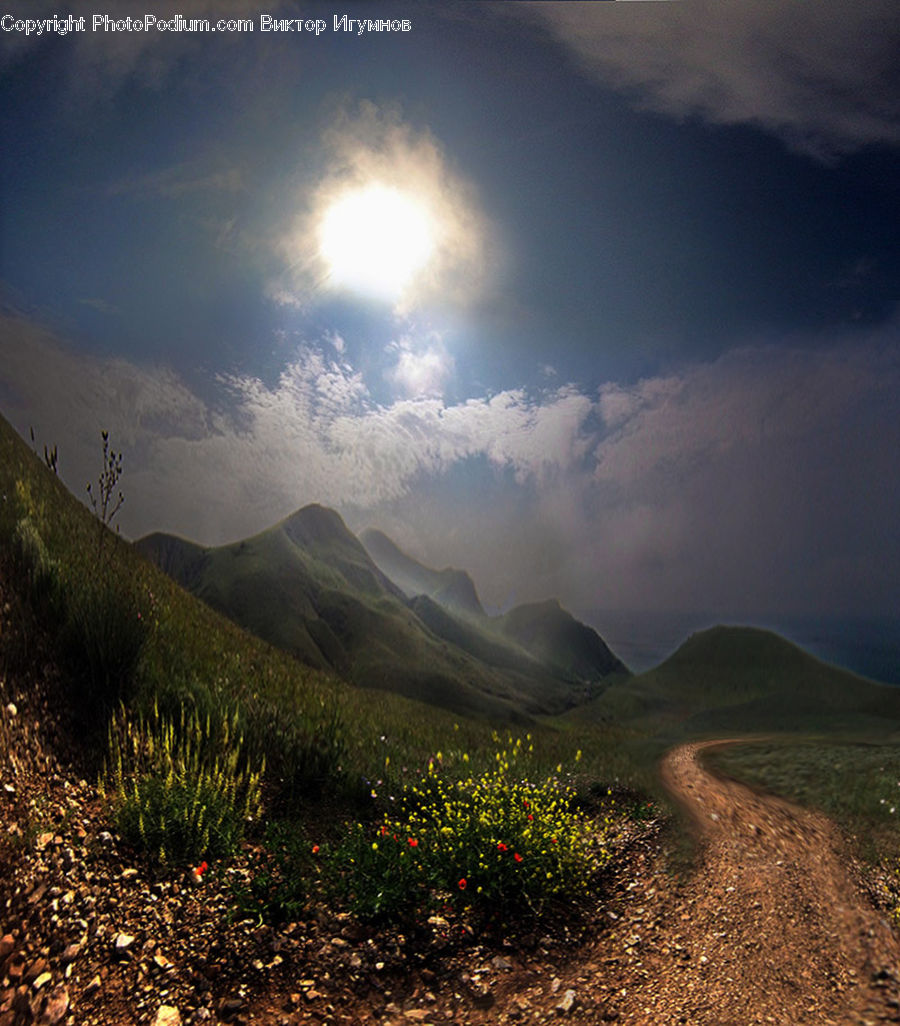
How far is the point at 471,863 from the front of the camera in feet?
19.9

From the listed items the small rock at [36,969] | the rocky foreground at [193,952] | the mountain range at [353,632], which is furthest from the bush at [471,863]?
the mountain range at [353,632]

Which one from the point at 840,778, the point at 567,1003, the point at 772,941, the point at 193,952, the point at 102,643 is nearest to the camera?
the point at 567,1003

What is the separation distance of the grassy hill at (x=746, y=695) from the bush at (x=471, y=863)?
852cm

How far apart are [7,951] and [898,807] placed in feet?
36.5

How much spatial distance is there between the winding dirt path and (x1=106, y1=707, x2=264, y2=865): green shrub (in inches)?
180

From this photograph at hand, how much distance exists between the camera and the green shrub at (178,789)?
5684mm

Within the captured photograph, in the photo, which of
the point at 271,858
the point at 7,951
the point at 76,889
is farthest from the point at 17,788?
the point at 271,858

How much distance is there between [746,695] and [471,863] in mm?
85125

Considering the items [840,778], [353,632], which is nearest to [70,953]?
[840,778]

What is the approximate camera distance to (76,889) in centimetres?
482

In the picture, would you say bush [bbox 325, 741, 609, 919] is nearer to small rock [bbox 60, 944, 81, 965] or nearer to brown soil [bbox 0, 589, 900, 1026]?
brown soil [bbox 0, 589, 900, 1026]

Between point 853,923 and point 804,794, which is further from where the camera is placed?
point 804,794

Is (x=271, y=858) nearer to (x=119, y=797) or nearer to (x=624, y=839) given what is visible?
(x=119, y=797)

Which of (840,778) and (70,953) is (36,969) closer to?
(70,953)
